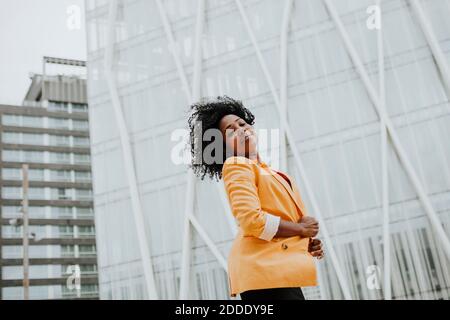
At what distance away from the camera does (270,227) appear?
143 cm

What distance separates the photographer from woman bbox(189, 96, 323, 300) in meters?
1.42

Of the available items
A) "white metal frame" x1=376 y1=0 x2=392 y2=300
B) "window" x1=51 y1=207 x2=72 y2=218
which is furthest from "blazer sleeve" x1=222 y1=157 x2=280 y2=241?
"window" x1=51 y1=207 x2=72 y2=218

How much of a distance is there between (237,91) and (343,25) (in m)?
2.04

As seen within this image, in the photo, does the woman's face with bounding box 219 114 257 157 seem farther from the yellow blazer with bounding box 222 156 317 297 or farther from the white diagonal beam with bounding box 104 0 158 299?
the white diagonal beam with bounding box 104 0 158 299

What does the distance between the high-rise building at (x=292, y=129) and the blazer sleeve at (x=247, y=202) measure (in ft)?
23.8

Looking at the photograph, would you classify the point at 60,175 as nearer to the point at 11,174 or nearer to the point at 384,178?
the point at 11,174

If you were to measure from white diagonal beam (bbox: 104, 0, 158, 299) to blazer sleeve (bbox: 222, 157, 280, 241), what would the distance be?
805 centimetres

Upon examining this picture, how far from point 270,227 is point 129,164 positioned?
8554mm

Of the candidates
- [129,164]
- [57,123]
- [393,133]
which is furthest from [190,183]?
[57,123]

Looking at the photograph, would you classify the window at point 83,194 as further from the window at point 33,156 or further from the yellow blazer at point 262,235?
the yellow blazer at point 262,235

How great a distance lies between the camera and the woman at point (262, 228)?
1.42 meters

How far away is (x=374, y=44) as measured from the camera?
908 cm

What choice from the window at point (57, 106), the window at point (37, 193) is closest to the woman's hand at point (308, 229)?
the window at point (37, 193)

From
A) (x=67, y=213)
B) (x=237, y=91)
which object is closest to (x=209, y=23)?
(x=237, y=91)
